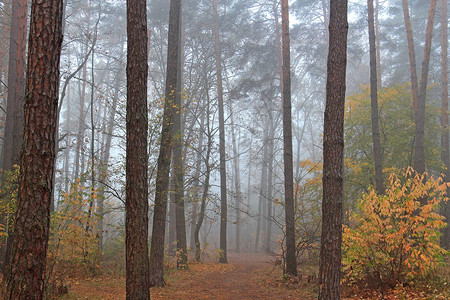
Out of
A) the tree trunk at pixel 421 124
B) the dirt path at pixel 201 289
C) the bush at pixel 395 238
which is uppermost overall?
the tree trunk at pixel 421 124

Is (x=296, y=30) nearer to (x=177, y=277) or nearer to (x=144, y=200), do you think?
(x=177, y=277)

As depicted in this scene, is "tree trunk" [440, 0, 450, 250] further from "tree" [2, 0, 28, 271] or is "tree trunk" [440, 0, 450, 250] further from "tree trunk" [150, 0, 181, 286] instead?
"tree" [2, 0, 28, 271]

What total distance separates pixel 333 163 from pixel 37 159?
4515 mm

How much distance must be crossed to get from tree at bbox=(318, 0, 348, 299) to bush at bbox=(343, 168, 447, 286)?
1617mm

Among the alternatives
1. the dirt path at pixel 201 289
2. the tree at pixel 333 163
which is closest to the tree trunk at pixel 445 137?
the dirt path at pixel 201 289

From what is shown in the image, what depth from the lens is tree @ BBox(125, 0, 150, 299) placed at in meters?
5.58

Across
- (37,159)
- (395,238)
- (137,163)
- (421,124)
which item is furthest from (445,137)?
(37,159)

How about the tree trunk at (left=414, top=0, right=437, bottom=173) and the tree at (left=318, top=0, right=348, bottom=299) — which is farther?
the tree trunk at (left=414, top=0, right=437, bottom=173)

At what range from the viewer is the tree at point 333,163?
5.76 meters

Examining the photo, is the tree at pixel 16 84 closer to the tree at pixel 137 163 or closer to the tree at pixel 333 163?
the tree at pixel 137 163

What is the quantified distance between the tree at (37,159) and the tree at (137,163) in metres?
1.70

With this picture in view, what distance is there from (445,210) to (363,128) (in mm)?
5032

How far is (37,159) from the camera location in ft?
13.0

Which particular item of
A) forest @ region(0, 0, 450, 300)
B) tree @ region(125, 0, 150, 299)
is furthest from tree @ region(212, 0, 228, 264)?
tree @ region(125, 0, 150, 299)
